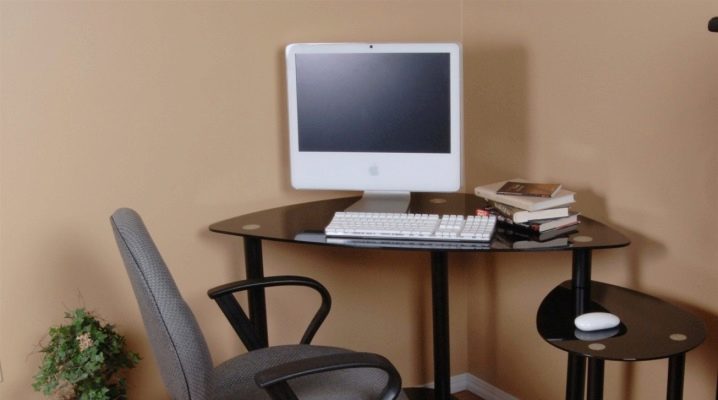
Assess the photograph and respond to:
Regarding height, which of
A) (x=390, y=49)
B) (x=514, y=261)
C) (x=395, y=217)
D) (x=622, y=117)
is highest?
(x=390, y=49)

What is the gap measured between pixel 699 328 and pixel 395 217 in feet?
2.68

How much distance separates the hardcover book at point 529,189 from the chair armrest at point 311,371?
714 millimetres

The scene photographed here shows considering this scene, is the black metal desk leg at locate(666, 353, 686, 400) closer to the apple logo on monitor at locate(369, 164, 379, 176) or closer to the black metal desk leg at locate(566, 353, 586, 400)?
the black metal desk leg at locate(566, 353, 586, 400)

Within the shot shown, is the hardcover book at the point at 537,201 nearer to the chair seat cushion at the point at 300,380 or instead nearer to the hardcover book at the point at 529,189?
the hardcover book at the point at 529,189

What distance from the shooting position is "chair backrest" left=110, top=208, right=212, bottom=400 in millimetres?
1706

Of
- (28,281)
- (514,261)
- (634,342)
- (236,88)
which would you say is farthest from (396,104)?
(28,281)

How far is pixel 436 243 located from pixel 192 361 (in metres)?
0.79

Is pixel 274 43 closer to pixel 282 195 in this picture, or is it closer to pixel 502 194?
pixel 282 195

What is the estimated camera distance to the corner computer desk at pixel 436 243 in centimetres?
225

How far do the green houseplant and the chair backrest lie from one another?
788 millimetres

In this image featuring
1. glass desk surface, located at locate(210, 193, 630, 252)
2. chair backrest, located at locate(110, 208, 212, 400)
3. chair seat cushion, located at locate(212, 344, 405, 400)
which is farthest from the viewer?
glass desk surface, located at locate(210, 193, 630, 252)

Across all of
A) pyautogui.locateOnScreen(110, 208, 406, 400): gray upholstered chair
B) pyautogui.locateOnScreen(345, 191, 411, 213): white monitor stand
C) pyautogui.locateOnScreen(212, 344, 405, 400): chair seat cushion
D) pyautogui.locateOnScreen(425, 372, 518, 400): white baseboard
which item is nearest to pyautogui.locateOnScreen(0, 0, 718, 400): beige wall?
pyautogui.locateOnScreen(425, 372, 518, 400): white baseboard

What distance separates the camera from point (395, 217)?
7.95 ft

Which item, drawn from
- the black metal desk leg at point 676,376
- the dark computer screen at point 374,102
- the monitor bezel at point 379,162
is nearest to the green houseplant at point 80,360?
the monitor bezel at point 379,162
